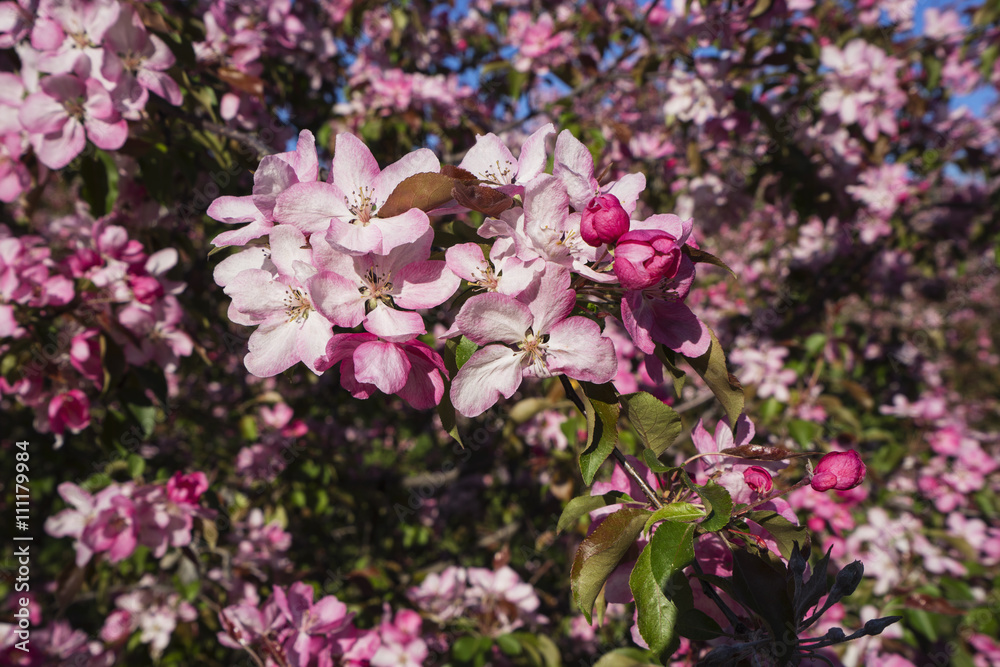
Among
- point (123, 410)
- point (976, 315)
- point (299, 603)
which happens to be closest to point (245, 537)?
point (123, 410)

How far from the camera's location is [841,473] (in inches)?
32.3

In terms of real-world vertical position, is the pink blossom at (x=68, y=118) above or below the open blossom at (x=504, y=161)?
below

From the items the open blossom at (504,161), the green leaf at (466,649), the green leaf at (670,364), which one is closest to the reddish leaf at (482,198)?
the open blossom at (504,161)

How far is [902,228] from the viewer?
321 cm

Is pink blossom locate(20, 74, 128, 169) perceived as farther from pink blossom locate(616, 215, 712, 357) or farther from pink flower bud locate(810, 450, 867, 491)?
pink flower bud locate(810, 450, 867, 491)

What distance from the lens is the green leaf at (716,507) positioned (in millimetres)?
761

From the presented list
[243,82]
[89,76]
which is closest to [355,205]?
[89,76]

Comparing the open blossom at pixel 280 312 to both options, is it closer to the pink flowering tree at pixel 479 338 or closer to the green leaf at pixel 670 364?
the pink flowering tree at pixel 479 338

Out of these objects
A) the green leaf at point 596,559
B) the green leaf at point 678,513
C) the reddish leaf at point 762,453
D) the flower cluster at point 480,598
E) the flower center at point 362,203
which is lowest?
the flower cluster at point 480,598

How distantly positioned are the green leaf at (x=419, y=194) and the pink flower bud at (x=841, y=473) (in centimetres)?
69

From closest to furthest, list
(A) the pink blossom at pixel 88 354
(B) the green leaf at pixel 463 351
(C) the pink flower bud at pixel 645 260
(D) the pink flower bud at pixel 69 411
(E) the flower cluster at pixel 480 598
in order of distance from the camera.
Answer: (C) the pink flower bud at pixel 645 260, (B) the green leaf at pixel 463 351, (A) the pink blossom at pixel 88 354, (D) the pink flower bud at pixel 69 411, (E) the flower cluster at pixel 480 598

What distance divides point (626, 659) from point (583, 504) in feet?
1.52

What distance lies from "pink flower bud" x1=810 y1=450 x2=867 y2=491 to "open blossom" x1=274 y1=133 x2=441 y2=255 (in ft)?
2.25

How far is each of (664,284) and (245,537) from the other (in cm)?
234
